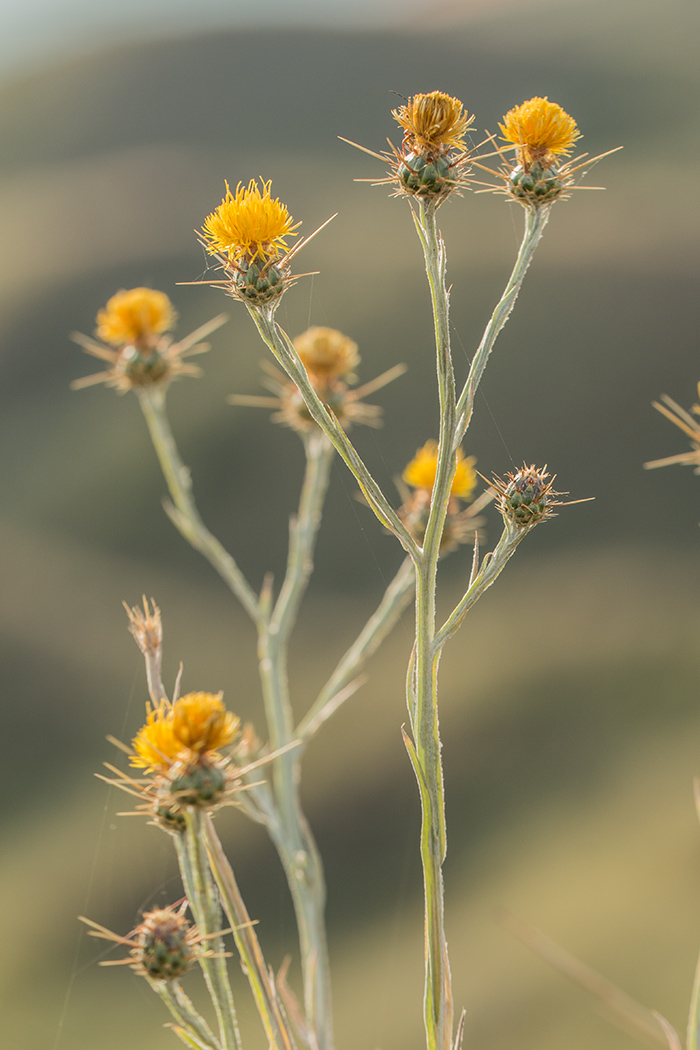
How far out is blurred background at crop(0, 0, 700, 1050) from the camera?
581 inches

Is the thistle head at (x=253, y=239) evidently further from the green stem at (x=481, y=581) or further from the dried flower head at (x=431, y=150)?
the green stem at (x=481, y=581)

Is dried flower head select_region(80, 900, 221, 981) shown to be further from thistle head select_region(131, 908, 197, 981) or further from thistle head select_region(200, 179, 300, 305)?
thistle head select_region(200, 179, 300, 305)

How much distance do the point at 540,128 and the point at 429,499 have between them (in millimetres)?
1517

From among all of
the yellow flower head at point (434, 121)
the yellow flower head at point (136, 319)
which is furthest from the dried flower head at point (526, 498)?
the yellow flower head at point (136, 319)

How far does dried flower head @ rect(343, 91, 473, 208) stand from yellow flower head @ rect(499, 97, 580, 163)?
0.30 ft

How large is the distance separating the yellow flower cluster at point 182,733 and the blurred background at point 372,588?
4.76 meters

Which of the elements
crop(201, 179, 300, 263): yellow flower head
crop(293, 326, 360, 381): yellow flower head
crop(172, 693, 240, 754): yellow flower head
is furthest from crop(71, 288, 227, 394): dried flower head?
crop(172, 693, 240, 754): yellow flower head

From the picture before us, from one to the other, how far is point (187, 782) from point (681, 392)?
23.7 metres

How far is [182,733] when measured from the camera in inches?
60.4

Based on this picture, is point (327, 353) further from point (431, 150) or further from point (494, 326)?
point (494, 326)

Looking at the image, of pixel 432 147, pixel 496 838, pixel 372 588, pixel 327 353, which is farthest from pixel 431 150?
pixel 372 588

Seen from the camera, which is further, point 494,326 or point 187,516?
point 187,516

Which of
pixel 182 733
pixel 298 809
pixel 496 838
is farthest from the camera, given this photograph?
pixel 496 838

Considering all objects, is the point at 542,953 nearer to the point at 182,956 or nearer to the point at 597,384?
the point at 182,956
